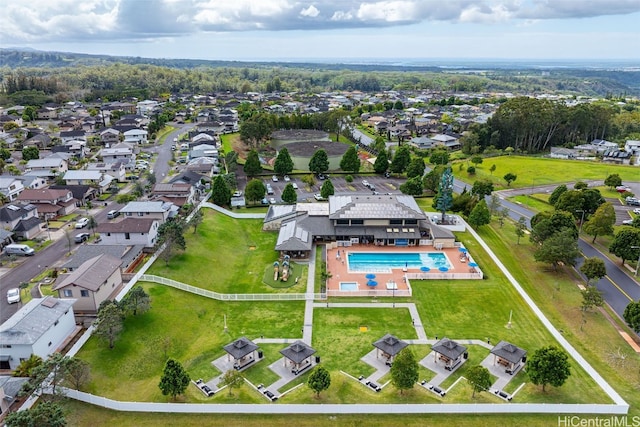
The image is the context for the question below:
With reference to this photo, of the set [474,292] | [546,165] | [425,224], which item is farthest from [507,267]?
[546,165]

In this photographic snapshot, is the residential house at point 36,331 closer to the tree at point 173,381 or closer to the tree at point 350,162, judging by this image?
the tree at point 173,381

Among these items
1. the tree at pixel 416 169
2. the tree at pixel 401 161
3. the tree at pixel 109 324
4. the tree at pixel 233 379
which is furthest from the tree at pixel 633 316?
the tree at pixel 401 161

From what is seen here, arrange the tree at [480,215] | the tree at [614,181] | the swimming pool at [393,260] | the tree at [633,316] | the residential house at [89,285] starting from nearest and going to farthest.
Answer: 1. the tree at [633,316]
2. the residential house at [89,285]
3. the swimming pool at [393,260]
4. the tree at [480,215]
5. the tree at [614,181]

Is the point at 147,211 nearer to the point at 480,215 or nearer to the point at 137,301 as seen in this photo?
the point at 137,301

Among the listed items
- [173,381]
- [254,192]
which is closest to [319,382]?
[173,381]

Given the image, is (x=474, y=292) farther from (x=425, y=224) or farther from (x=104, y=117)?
(x=104, y=117)

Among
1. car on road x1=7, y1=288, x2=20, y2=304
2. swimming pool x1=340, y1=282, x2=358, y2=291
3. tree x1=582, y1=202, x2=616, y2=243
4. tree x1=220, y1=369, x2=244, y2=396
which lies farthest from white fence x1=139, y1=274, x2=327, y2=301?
tree x1=582, y1=202, x2=616, y2=243
